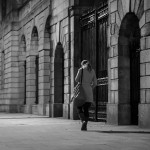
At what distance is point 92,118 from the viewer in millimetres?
17453

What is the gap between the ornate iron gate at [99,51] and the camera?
16.7m

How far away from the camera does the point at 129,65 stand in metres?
15.0

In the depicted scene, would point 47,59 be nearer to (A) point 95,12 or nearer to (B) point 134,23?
(A) point 95,12

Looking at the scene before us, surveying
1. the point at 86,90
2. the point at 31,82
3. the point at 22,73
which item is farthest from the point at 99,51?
the point at 22,73

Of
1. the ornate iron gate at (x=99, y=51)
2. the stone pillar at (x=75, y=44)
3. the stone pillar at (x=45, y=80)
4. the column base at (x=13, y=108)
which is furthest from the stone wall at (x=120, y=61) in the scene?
the column base at (x=13, y=108)

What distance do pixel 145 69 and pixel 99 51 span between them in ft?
14.2

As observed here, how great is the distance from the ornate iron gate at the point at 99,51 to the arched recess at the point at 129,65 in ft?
5.19

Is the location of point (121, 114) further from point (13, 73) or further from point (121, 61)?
point (13, 73)

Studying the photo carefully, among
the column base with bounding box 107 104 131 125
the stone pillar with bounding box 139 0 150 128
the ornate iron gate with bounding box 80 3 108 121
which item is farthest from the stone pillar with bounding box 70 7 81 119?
the stone pillar with bounding box 139 0 150 128

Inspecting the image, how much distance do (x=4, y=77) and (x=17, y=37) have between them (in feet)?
12.8

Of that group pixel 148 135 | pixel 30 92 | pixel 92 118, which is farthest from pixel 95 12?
pixel 30 92

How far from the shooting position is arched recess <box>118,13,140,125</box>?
1480cm

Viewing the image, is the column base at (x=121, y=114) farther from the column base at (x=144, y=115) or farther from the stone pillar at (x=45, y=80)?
the stone pillar at (x=45, y=80)

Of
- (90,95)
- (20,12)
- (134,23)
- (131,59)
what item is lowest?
(90,95)
